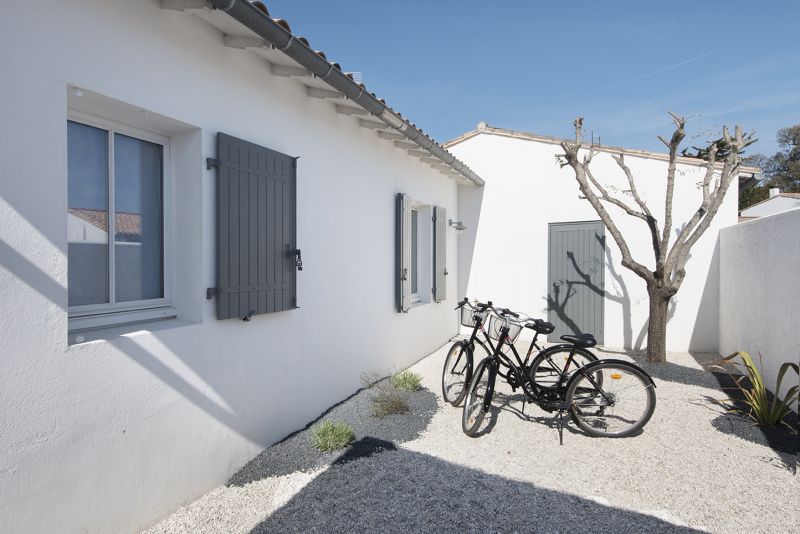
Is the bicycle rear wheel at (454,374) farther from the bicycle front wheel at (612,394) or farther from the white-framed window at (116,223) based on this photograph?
the white-framed window at (116,223)

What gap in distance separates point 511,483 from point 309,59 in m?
3.47

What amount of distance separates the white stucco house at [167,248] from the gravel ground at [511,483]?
0.43 meters

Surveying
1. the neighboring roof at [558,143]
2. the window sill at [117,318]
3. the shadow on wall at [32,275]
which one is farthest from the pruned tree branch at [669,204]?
the shadow on wall at [32,275]

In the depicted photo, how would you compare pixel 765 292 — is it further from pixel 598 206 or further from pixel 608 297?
pixel 608 297

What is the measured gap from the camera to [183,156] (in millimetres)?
2873

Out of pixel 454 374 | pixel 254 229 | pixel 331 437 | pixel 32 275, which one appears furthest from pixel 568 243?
pixel 32 275

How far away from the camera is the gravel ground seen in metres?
2.56

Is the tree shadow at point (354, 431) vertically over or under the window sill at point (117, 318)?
under

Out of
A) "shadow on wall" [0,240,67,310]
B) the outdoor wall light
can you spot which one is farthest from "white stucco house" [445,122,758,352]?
"shadow on wall" [0,240,67,310]

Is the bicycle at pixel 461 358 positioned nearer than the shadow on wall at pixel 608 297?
Yes

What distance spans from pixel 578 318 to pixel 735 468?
4.88m

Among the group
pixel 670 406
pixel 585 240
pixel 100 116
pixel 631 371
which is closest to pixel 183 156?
pixel 100 116

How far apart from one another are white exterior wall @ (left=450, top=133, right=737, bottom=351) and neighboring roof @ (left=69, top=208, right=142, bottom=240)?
6953mm

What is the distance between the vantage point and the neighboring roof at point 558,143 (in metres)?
7.32
